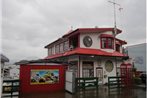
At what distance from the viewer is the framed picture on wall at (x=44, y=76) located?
14.3 metres

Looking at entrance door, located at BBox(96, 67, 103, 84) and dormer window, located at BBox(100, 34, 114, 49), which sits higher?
dormer window, located at BBox(100, 34, 114, 49)

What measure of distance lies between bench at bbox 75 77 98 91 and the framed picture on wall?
6.30 feet

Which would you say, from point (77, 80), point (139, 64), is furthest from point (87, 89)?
point (139, 64)

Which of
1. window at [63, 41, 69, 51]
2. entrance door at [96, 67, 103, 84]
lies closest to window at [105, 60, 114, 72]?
entrance door at [96, 67, 103, 84]

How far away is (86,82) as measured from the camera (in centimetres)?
1561

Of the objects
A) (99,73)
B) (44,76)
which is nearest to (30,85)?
(44,76)

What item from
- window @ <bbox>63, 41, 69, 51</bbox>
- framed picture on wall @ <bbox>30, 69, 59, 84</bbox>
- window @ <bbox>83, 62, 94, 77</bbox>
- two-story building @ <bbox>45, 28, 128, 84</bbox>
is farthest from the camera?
window @ <bbox>63, 41, 69, 51</bbox>

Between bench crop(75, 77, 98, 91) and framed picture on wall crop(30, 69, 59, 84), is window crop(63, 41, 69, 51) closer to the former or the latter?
bench crop(75, 77, 98, 91)

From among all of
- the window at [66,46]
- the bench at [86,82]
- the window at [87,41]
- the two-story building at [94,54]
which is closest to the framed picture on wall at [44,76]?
the bench at [86,82]

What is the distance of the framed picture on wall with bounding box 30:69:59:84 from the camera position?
14336 millimetres

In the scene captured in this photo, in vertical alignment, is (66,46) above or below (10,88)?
above

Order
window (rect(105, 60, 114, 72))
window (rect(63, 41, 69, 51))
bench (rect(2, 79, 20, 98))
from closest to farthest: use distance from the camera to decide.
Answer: bench (rect(2, 79, 20, 98)) < window (rect(105, 60, 114, 72)) < window (rect(63, 41, 69, 51))

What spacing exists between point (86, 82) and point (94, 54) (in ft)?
12.3

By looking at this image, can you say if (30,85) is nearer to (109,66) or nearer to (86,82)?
(86,82)
